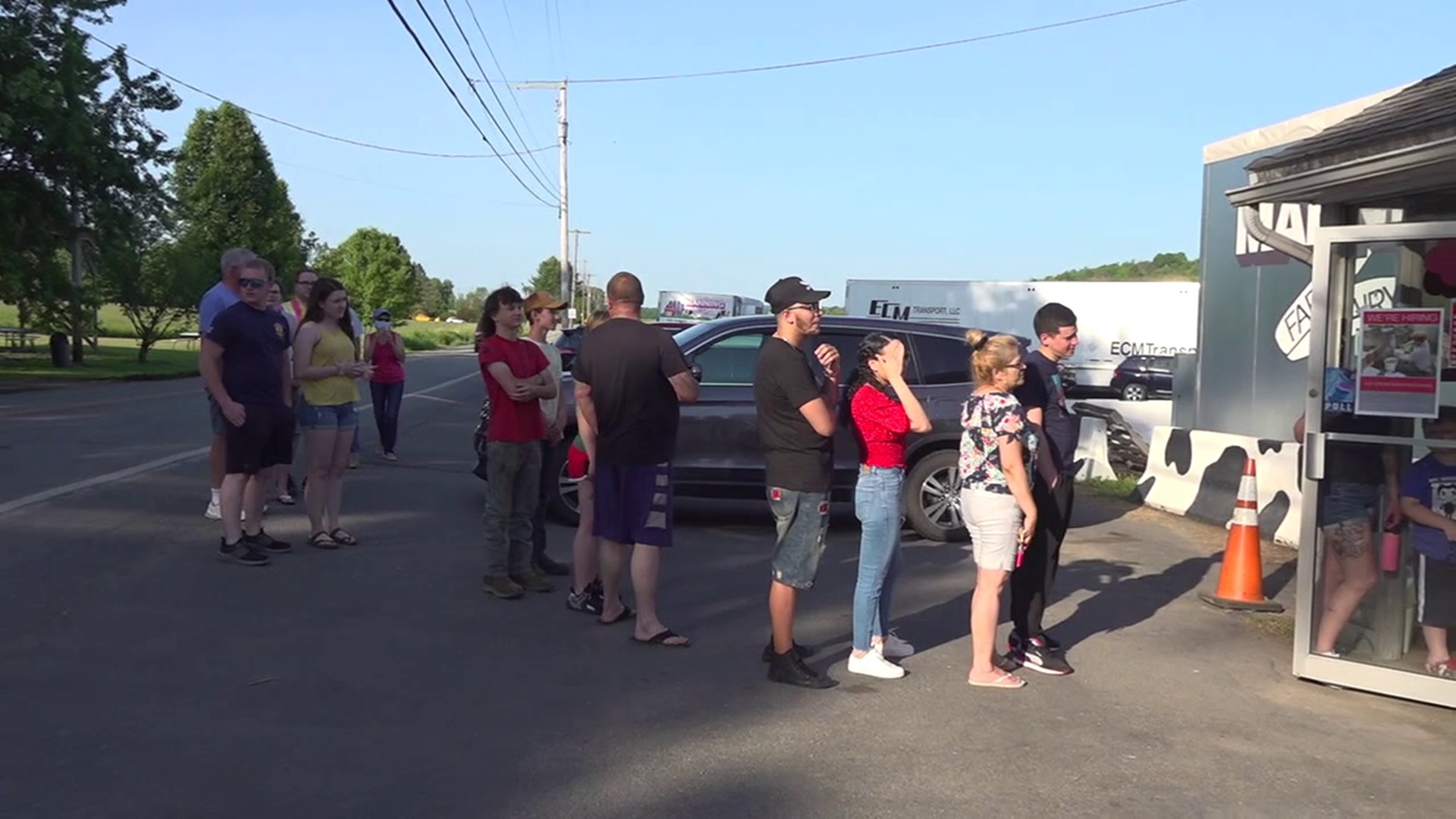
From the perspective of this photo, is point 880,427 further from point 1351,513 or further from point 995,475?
point 1351,513

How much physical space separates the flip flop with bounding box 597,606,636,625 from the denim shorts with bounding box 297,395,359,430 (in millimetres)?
2707

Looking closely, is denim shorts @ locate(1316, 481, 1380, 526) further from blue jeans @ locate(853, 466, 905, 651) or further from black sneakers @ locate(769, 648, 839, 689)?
black sneakers @ locate(769, 648, 839, 689)

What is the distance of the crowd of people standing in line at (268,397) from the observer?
26.6 ft

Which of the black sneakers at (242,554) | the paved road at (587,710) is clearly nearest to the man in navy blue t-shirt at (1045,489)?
the paved road at (587,710)

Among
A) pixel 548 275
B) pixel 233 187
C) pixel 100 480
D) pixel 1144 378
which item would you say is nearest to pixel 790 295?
pixel 100 480

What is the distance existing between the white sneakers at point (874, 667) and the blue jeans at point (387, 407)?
832cm

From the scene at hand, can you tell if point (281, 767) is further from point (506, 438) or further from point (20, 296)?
point (20, 296)

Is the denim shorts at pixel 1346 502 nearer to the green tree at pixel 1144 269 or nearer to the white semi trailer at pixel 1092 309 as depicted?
the white semi trailer at pixel 1092 309

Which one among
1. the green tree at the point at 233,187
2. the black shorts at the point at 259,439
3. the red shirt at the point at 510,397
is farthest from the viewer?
the green tree at the point at 233,187

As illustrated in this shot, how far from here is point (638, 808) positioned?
4469 mm

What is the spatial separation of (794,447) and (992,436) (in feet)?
3.04

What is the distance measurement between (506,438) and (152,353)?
47.0 m

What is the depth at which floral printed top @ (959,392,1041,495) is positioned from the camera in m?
6.01

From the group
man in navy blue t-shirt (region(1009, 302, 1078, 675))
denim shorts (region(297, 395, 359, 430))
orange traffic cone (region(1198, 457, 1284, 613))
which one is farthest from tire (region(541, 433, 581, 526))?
orange traffic cone (region(1198, 457, 1284, 613))
